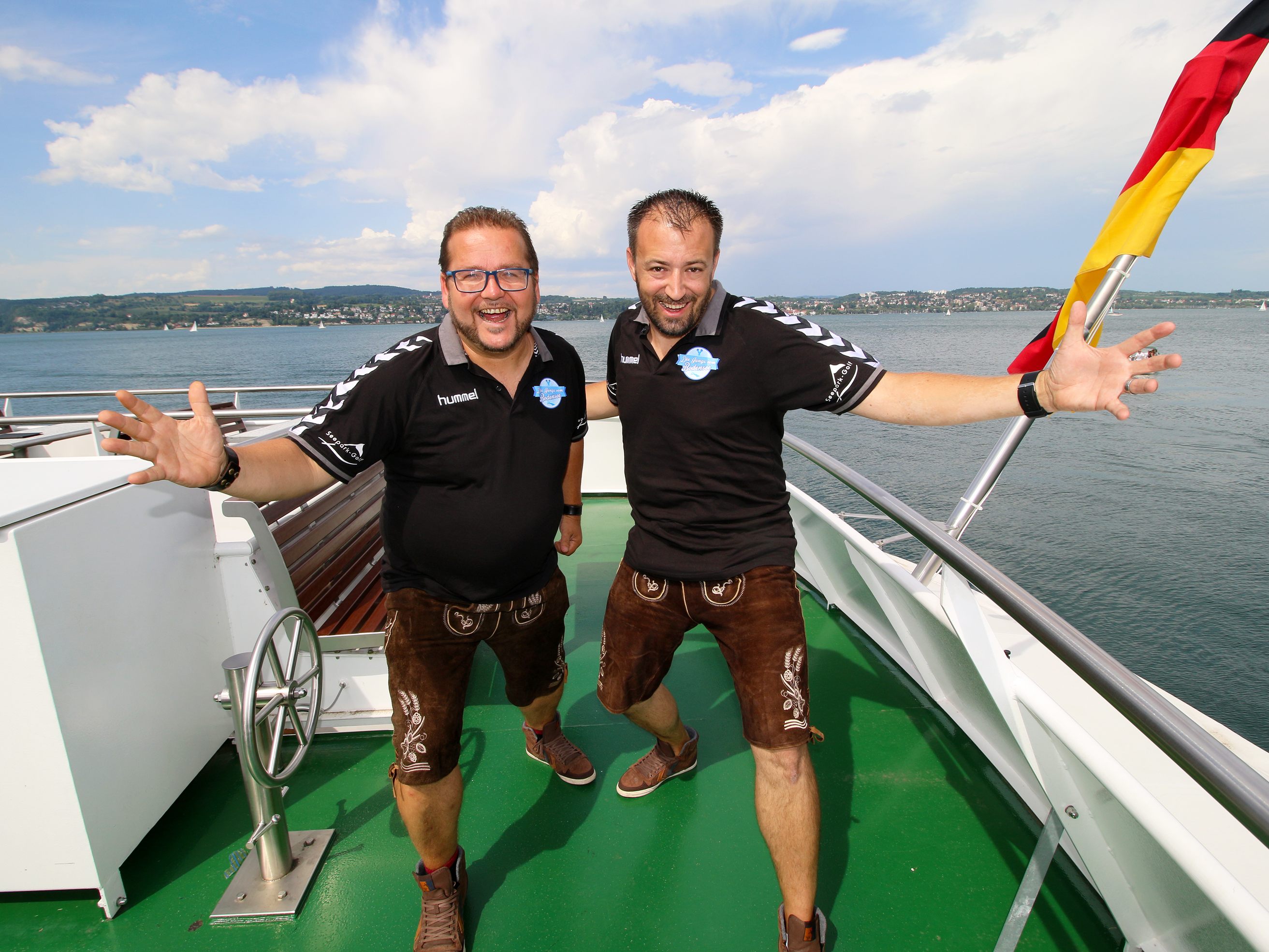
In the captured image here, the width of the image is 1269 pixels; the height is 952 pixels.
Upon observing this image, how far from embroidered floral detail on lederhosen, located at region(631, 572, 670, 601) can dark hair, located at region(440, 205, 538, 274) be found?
94 centimetres

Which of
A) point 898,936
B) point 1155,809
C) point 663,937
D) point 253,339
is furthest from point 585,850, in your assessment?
point 253,339

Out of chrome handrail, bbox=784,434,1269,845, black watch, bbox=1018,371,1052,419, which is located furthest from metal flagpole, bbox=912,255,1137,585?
black watch, bbox=1018,371,1052,419

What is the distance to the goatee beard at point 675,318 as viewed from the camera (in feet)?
6.54

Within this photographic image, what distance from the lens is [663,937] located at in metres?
1.93

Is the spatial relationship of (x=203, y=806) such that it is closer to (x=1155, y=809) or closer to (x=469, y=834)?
(x=469, y=834)

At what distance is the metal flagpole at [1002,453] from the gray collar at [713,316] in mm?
1037

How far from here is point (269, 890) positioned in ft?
6.75

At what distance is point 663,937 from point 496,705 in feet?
4.36

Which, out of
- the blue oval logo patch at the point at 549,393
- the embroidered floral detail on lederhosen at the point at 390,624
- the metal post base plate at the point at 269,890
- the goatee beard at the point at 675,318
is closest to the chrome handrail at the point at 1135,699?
the goatee beard at the point at 675,318

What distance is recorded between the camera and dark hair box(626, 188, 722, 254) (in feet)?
6.58

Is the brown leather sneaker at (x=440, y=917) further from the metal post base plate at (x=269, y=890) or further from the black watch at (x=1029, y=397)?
the black watch at (x=1029, y=397)

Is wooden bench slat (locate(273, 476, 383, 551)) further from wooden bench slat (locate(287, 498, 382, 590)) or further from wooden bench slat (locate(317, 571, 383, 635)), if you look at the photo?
wooden bench slat (locate(317, 571, 383, 635))

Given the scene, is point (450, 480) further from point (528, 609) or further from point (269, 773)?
point (269, 773)

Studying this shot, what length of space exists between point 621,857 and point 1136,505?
54.2 ft
